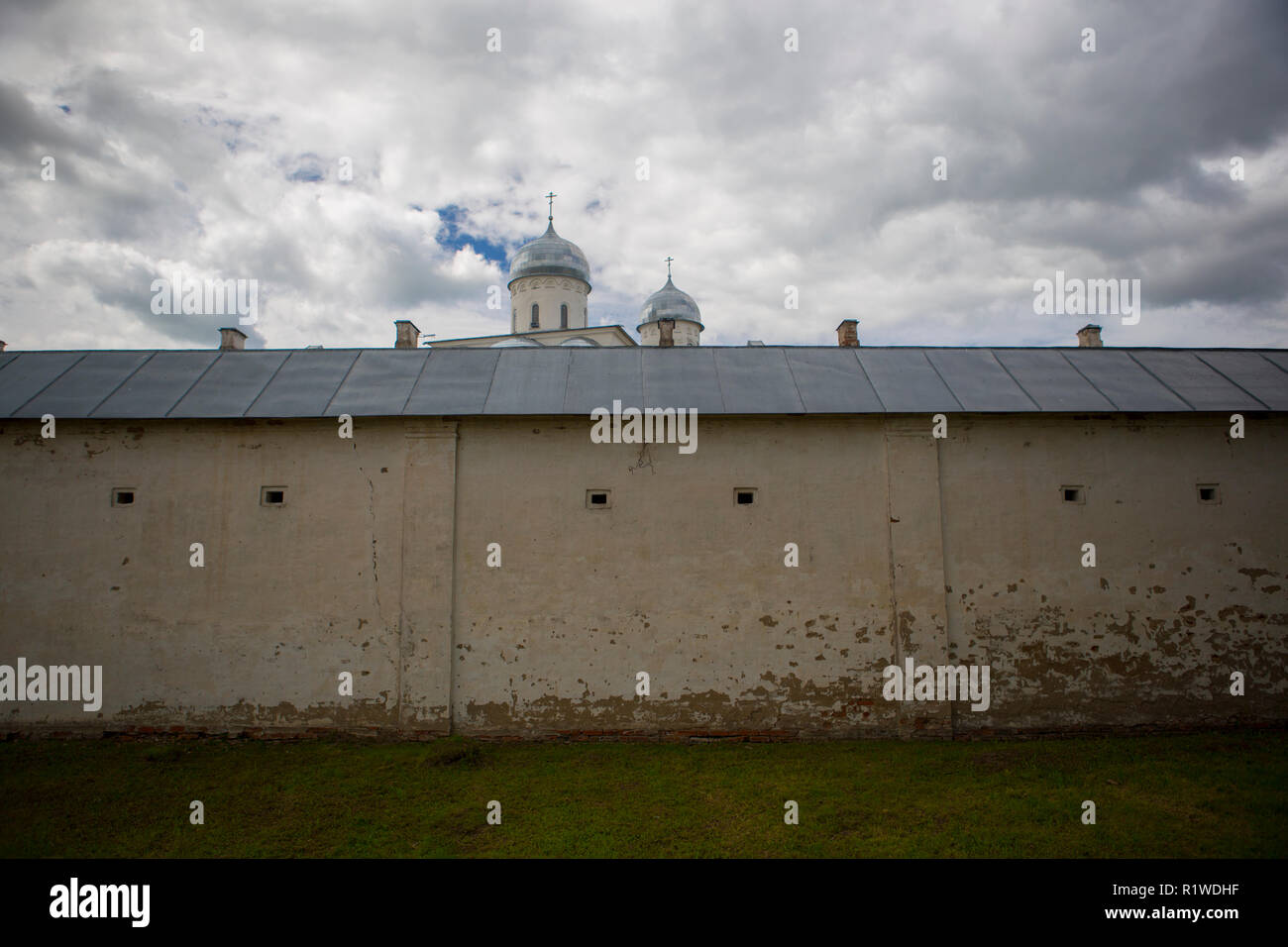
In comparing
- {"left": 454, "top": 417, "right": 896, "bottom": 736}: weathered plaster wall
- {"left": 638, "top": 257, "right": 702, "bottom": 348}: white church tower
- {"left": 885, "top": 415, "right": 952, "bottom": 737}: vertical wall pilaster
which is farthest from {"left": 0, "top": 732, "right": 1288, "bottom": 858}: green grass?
{"left": 638, "top": 257, "right": 702, "bottom": 348}: white church tower

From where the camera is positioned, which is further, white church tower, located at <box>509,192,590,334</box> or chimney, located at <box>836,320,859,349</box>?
white church tower, located at <box>509,192,590,334</box>

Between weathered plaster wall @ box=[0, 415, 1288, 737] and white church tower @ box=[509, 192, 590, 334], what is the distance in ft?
56.8

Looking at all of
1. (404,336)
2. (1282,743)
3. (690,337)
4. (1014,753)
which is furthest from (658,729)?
(690,337)

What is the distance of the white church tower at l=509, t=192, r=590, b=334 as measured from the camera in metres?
26.1

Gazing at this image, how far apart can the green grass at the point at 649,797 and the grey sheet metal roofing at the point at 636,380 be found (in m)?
4.50

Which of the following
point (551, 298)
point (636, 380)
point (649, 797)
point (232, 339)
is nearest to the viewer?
point (649, 797)

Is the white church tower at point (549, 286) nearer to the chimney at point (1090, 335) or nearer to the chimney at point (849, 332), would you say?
the chimney at point (849, 332)

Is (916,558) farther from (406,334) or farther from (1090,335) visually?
(406,334)

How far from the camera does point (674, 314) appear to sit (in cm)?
2898

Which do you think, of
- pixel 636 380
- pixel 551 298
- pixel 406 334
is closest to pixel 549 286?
pixel 551 298

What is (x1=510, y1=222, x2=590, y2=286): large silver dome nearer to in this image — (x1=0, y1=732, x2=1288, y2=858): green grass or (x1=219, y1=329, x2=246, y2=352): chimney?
(x1=219, y1=329, x2=246, y2=352): chimney

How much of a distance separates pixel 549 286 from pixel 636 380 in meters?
17.3

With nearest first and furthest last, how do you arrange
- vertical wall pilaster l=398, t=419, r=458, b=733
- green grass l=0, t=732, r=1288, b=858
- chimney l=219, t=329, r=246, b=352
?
green grass l=0, t=732, r=1288, b=858, vertical wall pilaster l=398, t=419, r=458, b=733, chimney l=219, t=329, r=246, b=352
